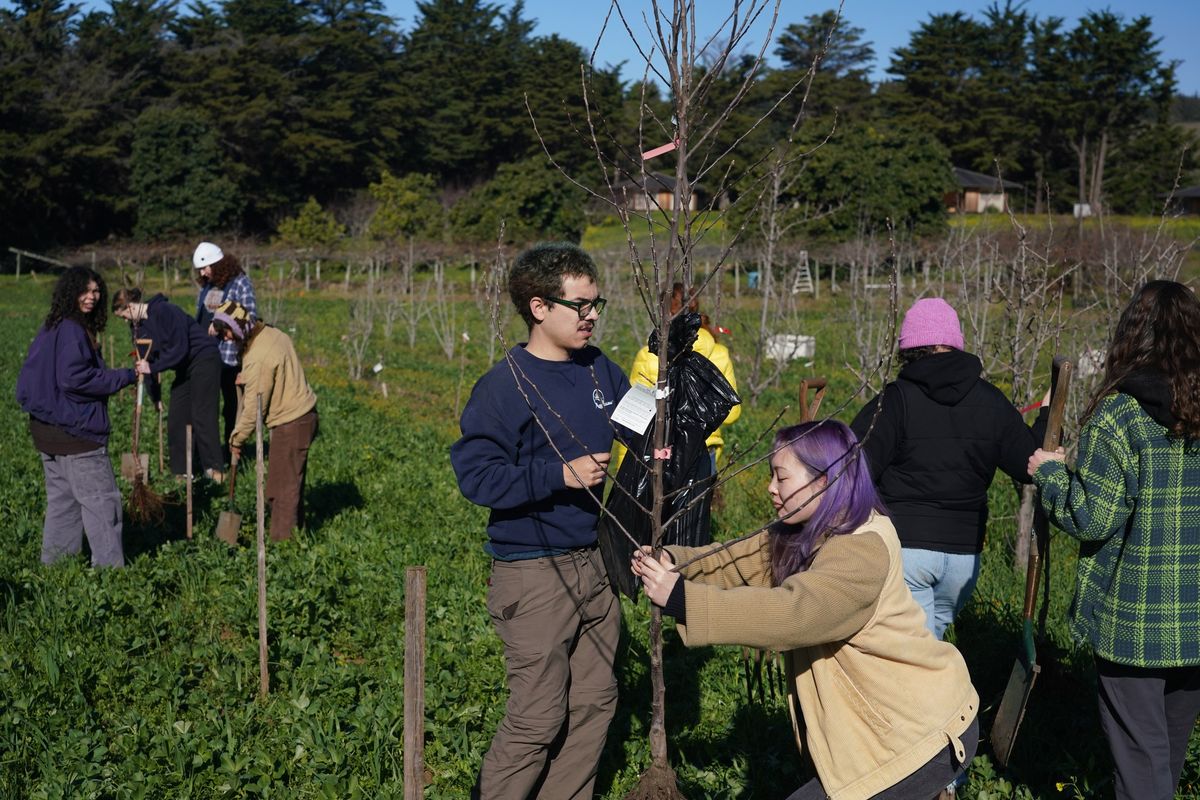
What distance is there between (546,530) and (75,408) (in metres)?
3.41

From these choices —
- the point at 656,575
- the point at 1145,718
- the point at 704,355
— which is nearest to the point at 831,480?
the point at 656,575

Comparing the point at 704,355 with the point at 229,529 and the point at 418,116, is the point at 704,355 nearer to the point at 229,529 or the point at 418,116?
the point at 229,529

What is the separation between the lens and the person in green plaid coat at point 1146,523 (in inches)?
110

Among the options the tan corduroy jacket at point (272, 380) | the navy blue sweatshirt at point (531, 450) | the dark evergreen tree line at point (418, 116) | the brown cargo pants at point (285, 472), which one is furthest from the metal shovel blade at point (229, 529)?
the dark evergreen tree line at point (418, 116)

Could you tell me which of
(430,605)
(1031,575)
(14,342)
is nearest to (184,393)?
(430,605)

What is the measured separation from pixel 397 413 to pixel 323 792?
8.72 metres

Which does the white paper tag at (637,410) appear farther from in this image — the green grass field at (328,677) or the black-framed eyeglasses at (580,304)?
the green grass field at (328,677)

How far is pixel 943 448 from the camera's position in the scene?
12.1 feet

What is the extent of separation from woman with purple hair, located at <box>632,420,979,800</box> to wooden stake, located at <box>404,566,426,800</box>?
519mm

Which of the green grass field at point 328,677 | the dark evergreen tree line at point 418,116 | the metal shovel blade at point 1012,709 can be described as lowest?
the green grass field at point 328,677

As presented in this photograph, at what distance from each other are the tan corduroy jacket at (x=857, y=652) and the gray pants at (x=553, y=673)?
2.42 ft

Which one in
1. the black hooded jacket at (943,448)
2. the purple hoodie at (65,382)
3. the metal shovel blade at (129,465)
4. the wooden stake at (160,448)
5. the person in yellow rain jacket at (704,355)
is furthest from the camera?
the wooden stake at (160,448)

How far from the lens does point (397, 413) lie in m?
12.2

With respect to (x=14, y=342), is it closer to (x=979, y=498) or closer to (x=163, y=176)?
(x=979, y=498)
